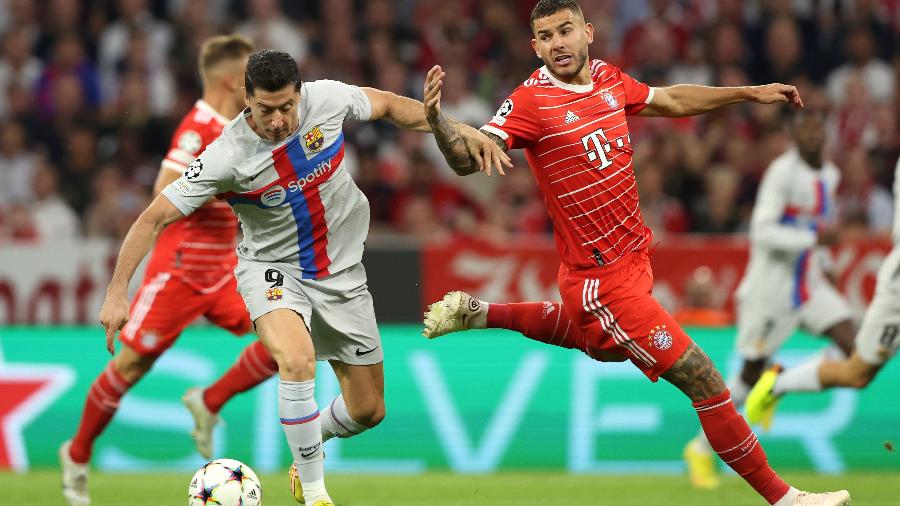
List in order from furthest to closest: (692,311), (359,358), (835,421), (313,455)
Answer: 1. (692,311)
2. (835,421)
3. (359,358)
4. (313,455)

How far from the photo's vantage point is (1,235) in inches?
509

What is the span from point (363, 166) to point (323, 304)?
6525 millimetres

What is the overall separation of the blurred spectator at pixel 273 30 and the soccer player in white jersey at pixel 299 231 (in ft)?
25.4

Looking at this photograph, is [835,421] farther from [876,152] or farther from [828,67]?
[828,67]

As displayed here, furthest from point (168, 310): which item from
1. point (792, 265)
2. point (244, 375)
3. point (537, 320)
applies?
point (792, 265)

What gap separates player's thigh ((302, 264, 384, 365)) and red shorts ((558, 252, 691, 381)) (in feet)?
3.47

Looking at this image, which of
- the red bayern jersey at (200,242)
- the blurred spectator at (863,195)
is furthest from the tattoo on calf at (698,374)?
the blurred spectator at (863,195)

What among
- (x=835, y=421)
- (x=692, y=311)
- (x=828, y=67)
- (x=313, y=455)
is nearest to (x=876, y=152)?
(x=828, y=67)

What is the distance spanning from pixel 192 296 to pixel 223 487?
6.50ft

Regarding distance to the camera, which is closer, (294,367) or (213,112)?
(294,367)

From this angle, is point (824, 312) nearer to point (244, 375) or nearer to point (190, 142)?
point (244, 375)

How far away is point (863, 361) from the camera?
29.5ft

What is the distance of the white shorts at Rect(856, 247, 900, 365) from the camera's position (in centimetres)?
878

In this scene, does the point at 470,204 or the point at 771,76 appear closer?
Result: the point at 470,204
